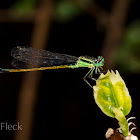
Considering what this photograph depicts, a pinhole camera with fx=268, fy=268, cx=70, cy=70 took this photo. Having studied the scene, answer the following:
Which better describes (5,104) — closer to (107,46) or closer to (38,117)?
(38,117)

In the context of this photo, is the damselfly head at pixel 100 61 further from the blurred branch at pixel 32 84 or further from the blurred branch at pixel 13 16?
the blurred branch at pixel 13 16

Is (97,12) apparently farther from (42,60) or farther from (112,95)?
(112,95)

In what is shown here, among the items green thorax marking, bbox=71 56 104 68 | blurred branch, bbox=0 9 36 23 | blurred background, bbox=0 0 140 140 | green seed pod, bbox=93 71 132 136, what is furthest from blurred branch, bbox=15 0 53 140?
green seed pod, bbox=93 71 132 136

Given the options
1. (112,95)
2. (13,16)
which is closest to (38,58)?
(13,16)

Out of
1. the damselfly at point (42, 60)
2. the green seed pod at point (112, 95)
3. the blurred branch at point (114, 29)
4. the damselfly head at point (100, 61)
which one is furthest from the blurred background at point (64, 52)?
the green seed pod at point (112, 95)

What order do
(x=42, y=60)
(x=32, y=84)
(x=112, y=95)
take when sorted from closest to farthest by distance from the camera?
(x=112, y=95) < (x=42, y=60) < (x=32, y=84)

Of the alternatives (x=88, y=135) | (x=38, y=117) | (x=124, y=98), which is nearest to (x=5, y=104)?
(x=38, y=117)
